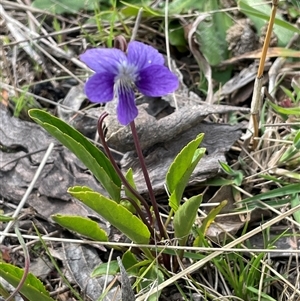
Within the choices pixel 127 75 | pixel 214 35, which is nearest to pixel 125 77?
pixel 127 75

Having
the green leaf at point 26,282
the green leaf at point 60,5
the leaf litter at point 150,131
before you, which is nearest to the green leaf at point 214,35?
the leaf litter at point 150,131

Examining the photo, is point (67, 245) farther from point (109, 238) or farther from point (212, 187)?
point (212, 187)

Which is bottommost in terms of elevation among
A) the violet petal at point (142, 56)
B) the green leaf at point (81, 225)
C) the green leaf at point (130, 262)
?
the green leaf at point (130, 262)

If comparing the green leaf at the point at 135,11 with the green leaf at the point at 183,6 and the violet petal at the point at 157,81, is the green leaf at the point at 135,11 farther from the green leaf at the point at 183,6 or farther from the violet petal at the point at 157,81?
the violet petal at the point at 157,81

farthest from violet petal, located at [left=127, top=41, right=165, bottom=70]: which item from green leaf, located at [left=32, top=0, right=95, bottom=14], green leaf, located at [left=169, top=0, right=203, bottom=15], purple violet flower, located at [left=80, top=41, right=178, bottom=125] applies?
green leaf, located at [left=32, top=0, right=95, bottom=14]

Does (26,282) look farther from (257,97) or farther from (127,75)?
(257,97)

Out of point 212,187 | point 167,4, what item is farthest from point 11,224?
point 167,4

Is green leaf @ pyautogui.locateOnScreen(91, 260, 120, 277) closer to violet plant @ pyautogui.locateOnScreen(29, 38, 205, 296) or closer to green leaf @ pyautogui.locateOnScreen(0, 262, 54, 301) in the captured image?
violet plant @ pyautogui.locateOnScreen(29, 38, 205, 296)

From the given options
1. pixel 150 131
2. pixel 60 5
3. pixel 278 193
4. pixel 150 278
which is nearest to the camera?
pixel 150 278
